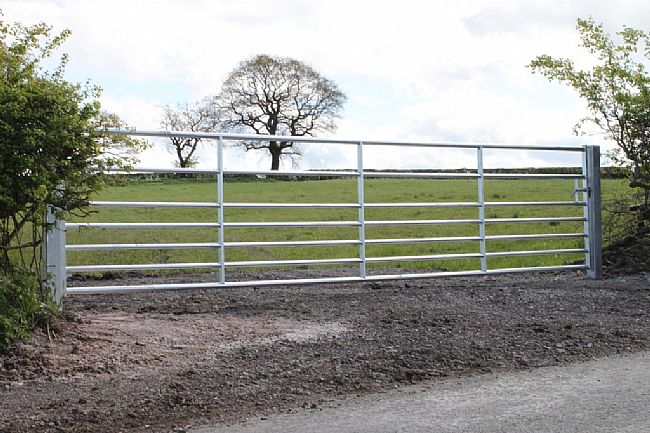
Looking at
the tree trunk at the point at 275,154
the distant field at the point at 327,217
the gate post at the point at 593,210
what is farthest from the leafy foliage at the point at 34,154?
the tree trunk at the point at 275,154

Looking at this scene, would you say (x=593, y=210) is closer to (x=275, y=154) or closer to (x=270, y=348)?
(x=270, y=348)

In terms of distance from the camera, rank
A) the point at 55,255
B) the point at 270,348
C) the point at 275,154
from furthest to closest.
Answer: the point at 275,154
the point at 55,255
the point at 270,348

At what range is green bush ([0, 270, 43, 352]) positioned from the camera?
623 cm

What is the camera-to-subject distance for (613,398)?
5242mm

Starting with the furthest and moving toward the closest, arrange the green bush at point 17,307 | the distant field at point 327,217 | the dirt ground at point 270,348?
1. the distant field at point 327,217
2. the green bush at point 17,307
3. the dirt ground at point 270,348

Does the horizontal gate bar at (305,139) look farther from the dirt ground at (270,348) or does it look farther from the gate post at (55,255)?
the dirt ground at (270,348)

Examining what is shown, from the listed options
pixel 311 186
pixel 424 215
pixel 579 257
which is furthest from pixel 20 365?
pixel 311 186

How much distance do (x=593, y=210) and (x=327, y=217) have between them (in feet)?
38.7

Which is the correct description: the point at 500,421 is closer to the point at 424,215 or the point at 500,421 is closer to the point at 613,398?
the point at 613,398

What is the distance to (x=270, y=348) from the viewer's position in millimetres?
6453

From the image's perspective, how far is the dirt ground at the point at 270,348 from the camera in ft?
16.7

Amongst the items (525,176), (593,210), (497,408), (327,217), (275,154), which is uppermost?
(275,154)

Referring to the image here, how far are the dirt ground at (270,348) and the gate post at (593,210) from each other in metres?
2.20

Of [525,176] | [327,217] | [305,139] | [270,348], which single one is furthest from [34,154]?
[327,217]
